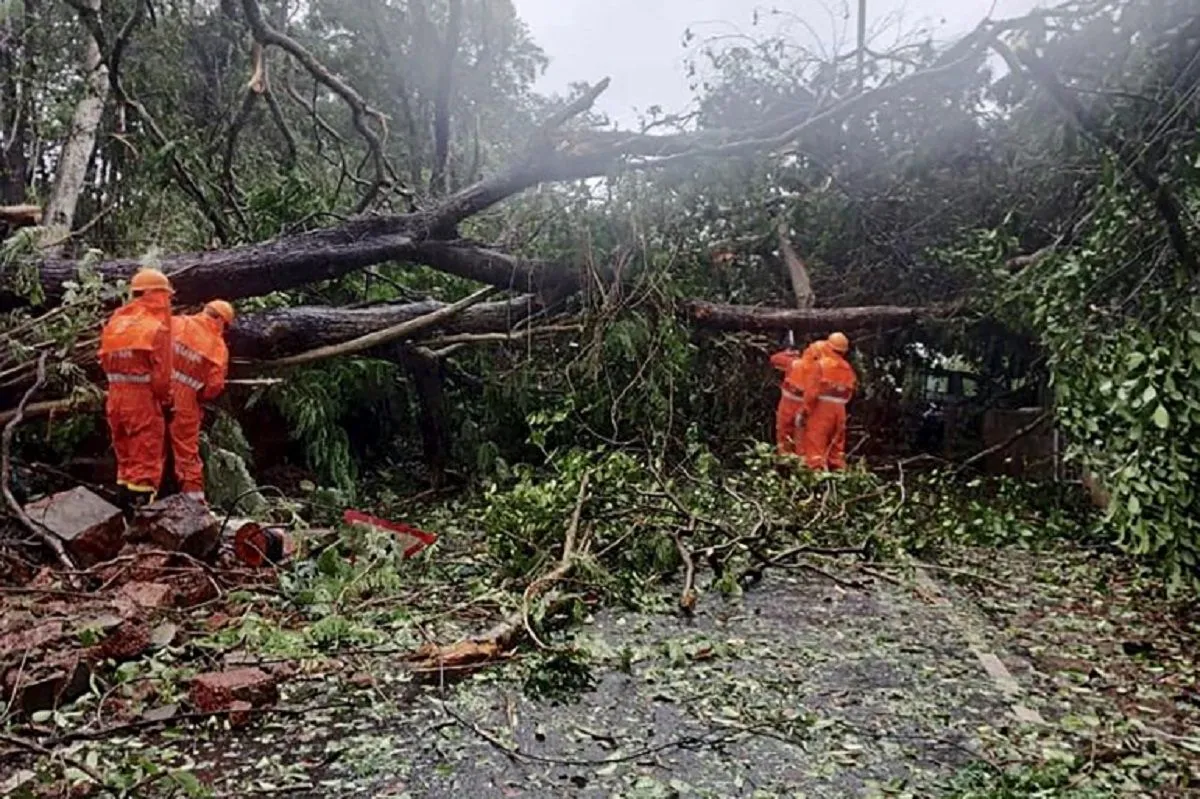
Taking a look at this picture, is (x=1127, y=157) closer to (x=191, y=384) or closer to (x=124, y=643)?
(x=124, y=643)

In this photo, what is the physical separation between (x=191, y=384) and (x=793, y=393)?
15.4 feet

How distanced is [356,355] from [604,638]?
4.04 metres

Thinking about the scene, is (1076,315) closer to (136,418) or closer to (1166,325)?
(1166,325)

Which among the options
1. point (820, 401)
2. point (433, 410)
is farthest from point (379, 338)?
point (820, 401)

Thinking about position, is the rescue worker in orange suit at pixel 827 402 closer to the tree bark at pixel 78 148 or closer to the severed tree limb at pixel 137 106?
the severed tree limb at pixel 137 106

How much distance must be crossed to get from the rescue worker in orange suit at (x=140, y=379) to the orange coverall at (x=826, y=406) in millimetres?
4790

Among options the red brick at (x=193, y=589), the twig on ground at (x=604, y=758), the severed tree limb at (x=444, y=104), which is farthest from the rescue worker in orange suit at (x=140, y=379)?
the severed tree limb at (x=444, y=104)

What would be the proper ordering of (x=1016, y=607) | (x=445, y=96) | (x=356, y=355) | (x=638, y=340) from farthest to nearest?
(x=445, y=96) < (x=356, y=355) < (x=638, y=340) < (x=1016, y=607)

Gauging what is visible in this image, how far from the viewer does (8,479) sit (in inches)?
185

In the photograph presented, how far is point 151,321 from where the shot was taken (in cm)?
496

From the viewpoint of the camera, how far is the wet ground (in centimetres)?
270

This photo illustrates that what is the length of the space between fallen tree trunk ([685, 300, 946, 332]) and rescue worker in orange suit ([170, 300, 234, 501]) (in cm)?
356

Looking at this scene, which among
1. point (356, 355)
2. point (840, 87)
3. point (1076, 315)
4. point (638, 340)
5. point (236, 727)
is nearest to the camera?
point (236, 727)

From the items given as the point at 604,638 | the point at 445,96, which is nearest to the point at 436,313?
the point at 604,638
